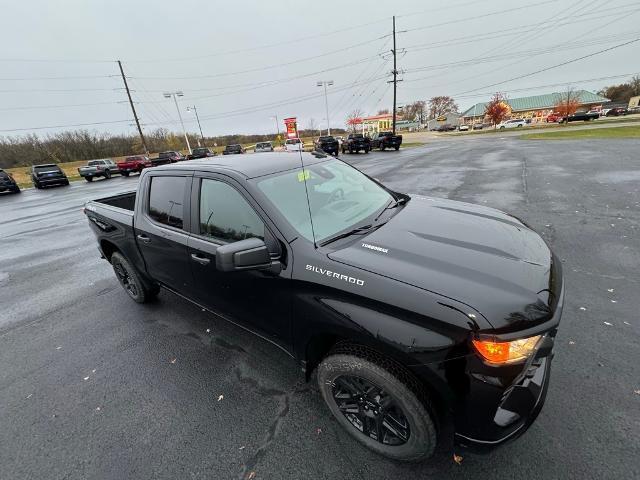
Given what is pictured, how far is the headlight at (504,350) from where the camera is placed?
1.50m

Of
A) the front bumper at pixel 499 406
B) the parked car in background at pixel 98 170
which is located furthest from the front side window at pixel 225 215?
the parked car in background at pixel 98 170

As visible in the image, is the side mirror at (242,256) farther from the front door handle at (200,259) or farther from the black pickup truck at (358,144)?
the black pickup truck at (358,144)

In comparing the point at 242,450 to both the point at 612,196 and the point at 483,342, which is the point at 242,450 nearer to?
the point at 483,342

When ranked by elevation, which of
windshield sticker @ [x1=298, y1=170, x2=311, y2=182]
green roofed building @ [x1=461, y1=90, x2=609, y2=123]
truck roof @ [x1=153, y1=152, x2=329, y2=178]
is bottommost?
green roofed building @ [x1=461, y1=90, x2=609, y2=123]

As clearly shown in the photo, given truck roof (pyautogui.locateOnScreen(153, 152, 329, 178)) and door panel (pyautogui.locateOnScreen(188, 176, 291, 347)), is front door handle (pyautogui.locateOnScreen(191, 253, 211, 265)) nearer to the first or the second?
door panel (pyautogui.locateOnScreen(188, 176, 291, 347))

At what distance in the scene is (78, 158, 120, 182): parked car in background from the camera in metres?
25.4

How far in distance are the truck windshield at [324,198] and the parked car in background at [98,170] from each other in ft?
97.6

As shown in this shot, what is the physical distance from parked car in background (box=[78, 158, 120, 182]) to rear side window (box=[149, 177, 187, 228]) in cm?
2858

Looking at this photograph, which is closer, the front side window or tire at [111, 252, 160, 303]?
the front side window

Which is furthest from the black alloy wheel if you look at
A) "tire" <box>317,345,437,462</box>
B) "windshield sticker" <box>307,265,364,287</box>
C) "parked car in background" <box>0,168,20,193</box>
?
"parked car in background" <box>0,168,20,193</box>

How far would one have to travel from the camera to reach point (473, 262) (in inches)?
72.6

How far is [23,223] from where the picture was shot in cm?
1015

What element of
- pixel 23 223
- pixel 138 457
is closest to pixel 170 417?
pixel 138 457

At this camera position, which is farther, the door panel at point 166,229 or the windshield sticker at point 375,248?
the door panel at point 166,229
